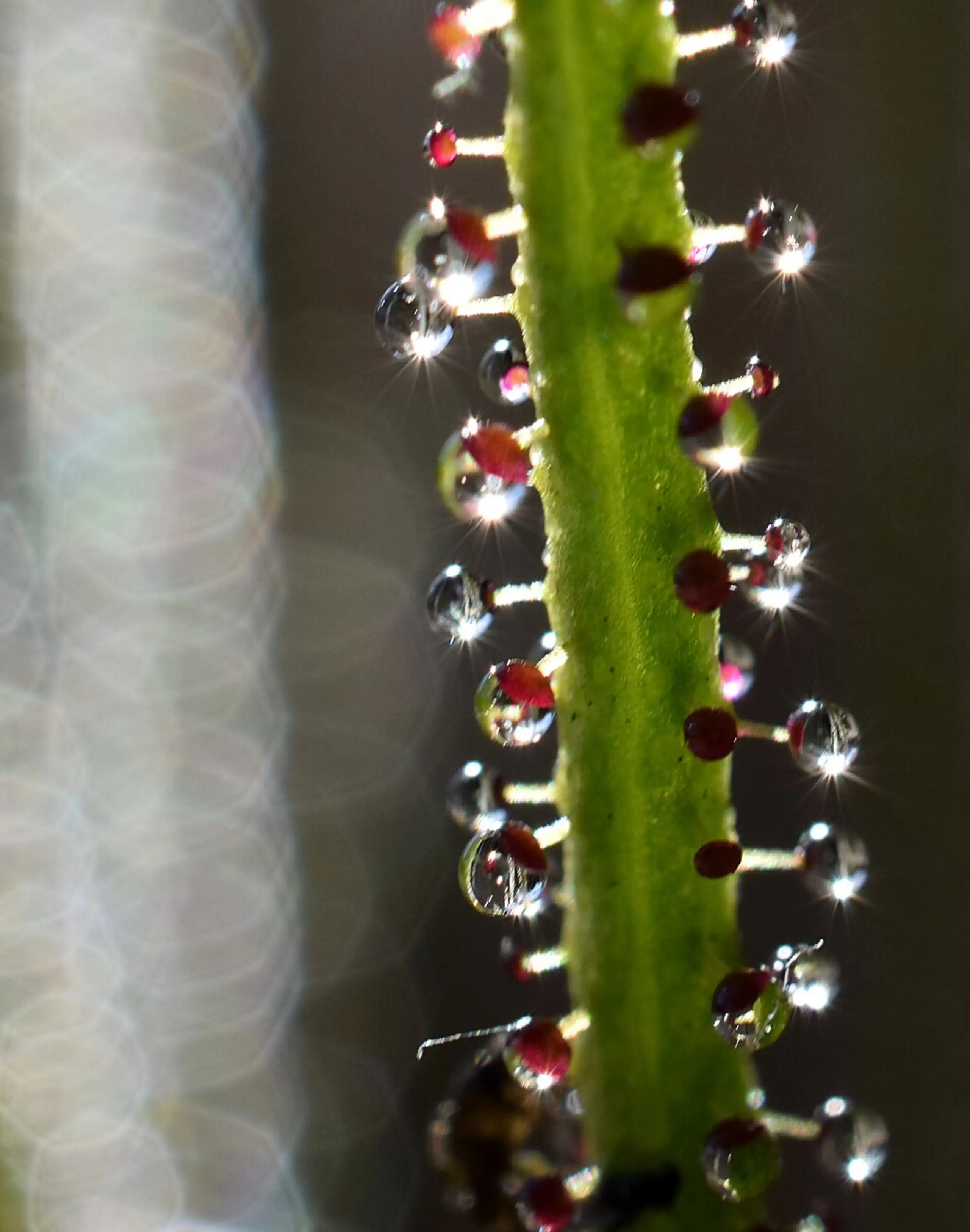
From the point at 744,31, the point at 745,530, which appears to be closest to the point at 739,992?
the point at 744,31

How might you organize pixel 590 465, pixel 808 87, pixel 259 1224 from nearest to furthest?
1. pixel 590 465
2. pixel 808 87
3. pixel 259 1224

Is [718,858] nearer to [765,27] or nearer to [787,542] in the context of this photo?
[787,542]

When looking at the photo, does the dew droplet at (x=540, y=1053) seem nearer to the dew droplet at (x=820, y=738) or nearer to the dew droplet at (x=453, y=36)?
the dew droplet at (x=820, y=738)

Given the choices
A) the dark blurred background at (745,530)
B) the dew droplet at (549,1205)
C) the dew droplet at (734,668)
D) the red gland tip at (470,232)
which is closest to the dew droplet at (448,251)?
the red gland tip at (470,232)

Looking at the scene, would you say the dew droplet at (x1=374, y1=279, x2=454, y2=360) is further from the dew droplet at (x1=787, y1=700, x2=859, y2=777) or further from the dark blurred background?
the dark blurred background

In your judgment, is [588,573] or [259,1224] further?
[259,1224]

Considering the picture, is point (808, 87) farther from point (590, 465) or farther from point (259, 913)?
point (259, 913)

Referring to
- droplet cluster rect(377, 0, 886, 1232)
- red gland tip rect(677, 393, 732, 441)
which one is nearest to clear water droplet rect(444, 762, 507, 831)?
droplet cluster rect(377, 0, 886, 1232)

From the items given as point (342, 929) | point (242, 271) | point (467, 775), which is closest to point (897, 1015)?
point (342, 929)
